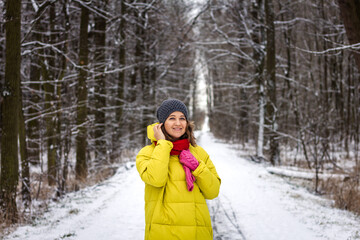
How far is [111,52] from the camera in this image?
14891mm

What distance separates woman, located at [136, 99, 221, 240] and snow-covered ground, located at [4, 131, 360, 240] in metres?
1.90

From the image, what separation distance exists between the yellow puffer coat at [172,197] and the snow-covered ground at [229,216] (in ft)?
6.15

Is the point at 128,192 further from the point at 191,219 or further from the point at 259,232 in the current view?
the point at 191,219

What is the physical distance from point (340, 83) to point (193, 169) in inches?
698

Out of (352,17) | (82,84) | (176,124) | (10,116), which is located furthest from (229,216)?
(82,84)

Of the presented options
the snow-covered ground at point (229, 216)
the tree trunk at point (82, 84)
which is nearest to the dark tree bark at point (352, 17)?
the snow-covered ground at point (229, 216)

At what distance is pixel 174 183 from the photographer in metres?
2.24

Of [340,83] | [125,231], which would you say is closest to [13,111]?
[125,231]

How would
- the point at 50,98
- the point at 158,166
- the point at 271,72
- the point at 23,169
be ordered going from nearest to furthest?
the point at 158,166
the point at 23,169
the point at 50,98
the point at 271,72

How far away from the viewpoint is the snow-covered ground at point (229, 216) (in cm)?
399

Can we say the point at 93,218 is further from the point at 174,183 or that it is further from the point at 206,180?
the point at 206,180

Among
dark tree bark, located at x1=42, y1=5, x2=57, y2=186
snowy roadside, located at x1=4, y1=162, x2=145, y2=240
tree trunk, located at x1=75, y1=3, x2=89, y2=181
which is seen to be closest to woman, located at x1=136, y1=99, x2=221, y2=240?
snowy roadside, located at x1=4, y1=162, x2=145, y2=240

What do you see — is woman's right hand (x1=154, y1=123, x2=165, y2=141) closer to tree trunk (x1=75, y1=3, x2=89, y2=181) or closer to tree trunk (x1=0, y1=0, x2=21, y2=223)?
tree trunk (x1=0, y1=0, x2=21, y2=223)

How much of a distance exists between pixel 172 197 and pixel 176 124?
634 mm
